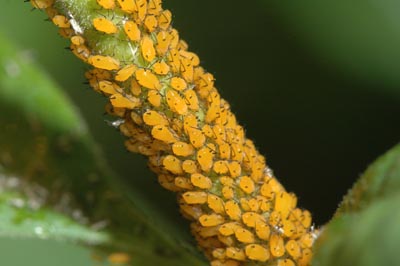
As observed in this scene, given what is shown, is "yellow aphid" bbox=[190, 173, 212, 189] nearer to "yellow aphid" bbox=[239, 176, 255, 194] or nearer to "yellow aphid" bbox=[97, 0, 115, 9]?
"yellow aphid" bbox=[239, 176, 255, 194]

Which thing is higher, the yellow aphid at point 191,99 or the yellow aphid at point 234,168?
the yellow aphid at point 191,99

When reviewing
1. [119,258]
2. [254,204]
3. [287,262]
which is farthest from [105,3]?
[119,258]

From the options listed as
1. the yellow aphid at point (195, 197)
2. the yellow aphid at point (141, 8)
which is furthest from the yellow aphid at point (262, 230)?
the yellow aphid at point (141, 8)

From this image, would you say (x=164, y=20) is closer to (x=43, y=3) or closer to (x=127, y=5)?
(x=127, y=5)

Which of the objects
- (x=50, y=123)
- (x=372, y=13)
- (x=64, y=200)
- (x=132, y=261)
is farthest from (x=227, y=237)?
(x=372, y=13)

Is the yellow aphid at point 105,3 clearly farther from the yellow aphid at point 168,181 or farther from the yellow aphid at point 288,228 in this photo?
the yellow aphid at point 288,228

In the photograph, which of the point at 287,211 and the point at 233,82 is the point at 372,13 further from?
the point at 287,211

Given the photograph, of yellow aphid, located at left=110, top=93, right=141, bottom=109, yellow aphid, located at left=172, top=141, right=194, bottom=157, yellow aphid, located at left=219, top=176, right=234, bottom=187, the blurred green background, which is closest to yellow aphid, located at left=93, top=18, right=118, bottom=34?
yellow aphid, located at left=110, top=93, right=141, bottom=109
